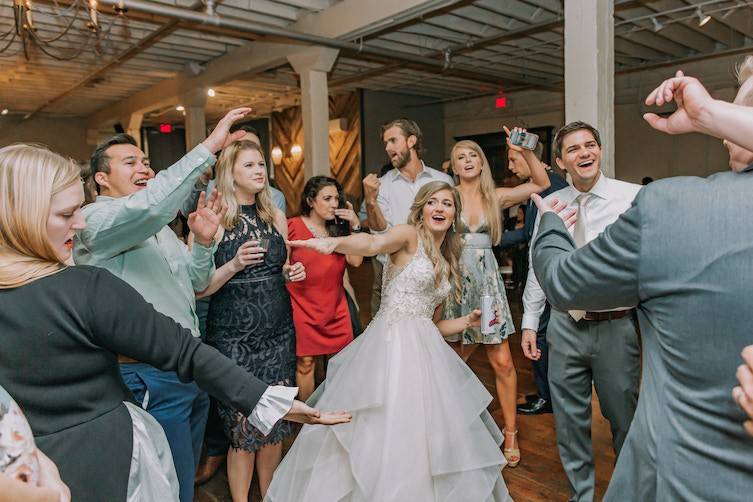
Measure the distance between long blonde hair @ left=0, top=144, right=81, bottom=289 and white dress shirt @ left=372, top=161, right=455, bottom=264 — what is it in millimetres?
2742

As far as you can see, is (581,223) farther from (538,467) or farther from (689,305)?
(538,467)

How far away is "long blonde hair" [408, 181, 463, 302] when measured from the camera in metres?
2.54

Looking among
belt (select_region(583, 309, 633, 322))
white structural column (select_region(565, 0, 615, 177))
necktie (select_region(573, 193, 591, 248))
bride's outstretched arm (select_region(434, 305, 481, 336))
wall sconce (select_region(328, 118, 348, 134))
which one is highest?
wall sconce (select_region(328, 118, 348, 134))

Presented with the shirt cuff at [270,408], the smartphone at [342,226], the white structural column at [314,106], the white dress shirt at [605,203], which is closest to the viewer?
the shirt cuff at [270,408]

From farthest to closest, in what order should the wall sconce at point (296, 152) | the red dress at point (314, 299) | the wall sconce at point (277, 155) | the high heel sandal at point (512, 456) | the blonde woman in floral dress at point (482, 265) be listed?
1. the wall sconce at point (277, 155)
2. the wall sconce at point (296, 152)
3. the red dress at point (314, 299)
4. the blonde woman in floral dress at point (482, 265)
5. the high heel sandal at point (512, 456)

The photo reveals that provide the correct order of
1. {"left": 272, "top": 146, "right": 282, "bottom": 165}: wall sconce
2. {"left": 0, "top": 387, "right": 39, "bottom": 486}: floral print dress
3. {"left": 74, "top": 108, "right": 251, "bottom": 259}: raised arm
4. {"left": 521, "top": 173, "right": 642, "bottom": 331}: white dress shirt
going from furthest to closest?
{"left": 272, "top": 146, "right": 282, "bottom": 165}: wall sconce → {"left": 521, "top": 173, "right": 642, "bottom": 331}: white dress shirt → {"left": 74, "top": 108, "right": 251, "bottom": 259}: raised arm → {"left": 0, "top": 387, "right": 39, "bottom": 486}: floral print dress

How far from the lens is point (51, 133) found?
12992 mm

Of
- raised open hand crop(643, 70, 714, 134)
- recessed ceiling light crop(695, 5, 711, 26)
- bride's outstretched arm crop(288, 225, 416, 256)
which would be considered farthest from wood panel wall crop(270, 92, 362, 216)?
raised open hand crop(643, 70, 714, 134)

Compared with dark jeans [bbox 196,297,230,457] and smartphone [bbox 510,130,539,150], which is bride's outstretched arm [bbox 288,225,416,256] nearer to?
smartphone [bbox 510,130,539,150]

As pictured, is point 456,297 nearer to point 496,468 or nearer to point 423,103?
point 496,468

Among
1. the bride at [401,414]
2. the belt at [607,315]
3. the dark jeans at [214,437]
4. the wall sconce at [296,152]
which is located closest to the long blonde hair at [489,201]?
the bride at [401,414]

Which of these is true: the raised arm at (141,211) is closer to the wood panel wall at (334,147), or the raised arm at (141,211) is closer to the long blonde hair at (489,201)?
the long blonde hair at (489,201)

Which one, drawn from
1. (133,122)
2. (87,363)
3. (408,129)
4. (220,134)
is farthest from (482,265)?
(133,122)

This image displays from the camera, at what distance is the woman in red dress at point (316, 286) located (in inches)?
120
